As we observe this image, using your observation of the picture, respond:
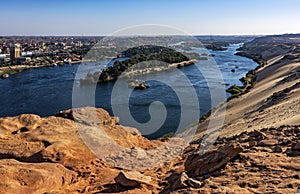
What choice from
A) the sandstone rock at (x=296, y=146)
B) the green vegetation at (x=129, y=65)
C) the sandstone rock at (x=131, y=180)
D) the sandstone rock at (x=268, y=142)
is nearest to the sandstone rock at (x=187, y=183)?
the sandstone rock at (x=131, y=180)

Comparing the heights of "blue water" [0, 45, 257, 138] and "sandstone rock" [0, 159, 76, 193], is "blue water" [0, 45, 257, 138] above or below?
below

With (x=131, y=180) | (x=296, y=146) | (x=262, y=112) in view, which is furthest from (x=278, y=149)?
(x=262, y=112)

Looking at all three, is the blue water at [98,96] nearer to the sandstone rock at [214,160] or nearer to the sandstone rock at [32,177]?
the sandstone rock at [32,177]

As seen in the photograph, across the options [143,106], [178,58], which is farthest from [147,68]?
[143,106]

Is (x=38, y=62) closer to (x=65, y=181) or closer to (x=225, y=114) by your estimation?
(x=225, y=114)

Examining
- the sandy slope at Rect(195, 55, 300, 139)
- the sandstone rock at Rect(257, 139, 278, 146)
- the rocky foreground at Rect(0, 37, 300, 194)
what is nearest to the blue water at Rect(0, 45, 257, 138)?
the sandy slope at Rect(195, 55, 300, 139)

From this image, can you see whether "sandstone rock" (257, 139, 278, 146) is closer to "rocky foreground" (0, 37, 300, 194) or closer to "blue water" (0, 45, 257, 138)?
"rocky foreground" (0, 37, 300, 194)

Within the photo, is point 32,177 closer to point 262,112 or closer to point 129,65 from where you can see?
point 262,112

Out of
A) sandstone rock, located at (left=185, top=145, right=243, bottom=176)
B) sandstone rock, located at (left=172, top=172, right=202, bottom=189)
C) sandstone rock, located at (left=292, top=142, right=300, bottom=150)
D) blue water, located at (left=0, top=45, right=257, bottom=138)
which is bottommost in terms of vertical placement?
blue water, located at (left=0, top=45, right=257, bottom=138)
